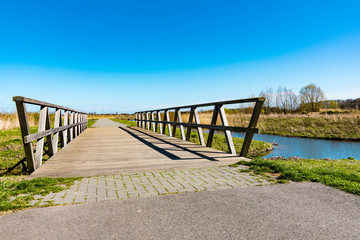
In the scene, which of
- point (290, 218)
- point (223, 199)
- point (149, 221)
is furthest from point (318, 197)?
point (149, 221)

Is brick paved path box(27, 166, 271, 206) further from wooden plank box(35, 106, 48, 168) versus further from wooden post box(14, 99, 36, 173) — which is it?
wooden plank box(35, 106, 48, 168)

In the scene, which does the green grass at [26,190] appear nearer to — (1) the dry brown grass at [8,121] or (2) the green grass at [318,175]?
(2) the green grass at [318,175]

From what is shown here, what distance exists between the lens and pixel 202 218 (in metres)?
2.46

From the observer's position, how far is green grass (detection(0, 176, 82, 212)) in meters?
2.81

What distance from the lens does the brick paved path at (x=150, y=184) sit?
312 centimetres

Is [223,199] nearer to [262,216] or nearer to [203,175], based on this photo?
[262,216]

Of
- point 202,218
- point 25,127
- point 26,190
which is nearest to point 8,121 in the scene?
point 25,127

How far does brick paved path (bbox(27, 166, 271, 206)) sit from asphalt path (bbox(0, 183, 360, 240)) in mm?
242

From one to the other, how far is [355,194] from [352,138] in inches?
781

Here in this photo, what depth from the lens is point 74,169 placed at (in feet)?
15.5

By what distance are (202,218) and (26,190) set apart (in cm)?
249

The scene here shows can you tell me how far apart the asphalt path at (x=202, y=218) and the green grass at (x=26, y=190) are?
26cm

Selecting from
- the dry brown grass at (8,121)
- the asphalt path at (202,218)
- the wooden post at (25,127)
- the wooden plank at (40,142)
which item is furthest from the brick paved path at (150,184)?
the dry brown grass at (8,121)

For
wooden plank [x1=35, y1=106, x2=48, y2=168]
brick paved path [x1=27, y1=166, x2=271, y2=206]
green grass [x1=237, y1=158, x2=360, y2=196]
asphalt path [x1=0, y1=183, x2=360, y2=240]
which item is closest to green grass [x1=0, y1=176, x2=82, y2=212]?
brick paved path [x1=27, y1=166, x2=271, y2=206]
